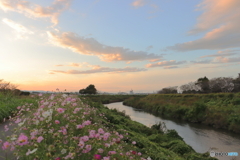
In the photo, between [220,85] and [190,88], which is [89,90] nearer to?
[190,88]

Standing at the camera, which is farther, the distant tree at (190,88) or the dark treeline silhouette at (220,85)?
the distant tree at (190,88)

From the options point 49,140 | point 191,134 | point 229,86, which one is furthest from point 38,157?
point 229,86

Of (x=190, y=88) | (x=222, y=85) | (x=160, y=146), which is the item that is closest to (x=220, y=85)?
(x=222, y=85)

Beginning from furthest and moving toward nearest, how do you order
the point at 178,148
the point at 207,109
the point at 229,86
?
1. the point at 229,86
2. the point at 207,109
3. the point at 178,148

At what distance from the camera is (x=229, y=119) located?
13.6 meters

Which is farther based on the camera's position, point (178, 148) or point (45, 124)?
point (178, 148)

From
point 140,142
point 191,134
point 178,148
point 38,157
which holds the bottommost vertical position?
point 191,134

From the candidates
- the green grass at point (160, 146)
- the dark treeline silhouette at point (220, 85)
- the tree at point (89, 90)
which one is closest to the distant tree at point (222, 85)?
the dark treeline silhouette at point (220, 85)

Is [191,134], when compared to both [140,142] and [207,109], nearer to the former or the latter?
[207,109]

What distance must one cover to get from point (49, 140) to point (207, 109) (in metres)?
17.4

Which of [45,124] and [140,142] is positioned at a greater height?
[45,124]

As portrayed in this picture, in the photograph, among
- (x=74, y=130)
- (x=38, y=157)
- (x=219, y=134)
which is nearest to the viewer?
(x=38, y=157)

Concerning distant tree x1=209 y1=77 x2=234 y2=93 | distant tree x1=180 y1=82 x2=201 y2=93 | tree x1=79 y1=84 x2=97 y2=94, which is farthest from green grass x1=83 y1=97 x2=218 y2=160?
tree x1=79 y1=84 x2=97 y2=94

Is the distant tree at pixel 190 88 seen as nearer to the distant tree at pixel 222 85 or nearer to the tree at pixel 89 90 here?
→ the distant tree at pixel 222 85
